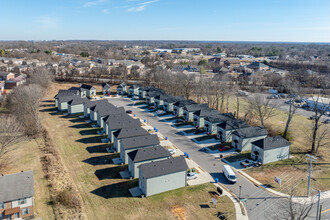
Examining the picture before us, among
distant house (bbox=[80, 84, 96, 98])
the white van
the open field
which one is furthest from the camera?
distant house (bbox=[80, 84, 96, 98])

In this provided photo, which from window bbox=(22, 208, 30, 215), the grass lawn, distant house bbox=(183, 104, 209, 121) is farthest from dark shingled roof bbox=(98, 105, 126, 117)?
window bbox=(22, 208, 30, 215)

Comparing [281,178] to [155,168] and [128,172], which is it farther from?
[128,172]

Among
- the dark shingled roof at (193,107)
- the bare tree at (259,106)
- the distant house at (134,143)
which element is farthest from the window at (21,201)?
the bare tree at (259,106)

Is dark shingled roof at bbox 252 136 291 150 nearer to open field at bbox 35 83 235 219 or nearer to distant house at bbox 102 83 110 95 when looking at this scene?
open field at bbox 35 83 235 219

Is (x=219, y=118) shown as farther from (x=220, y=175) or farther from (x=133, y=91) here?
(x=133, y=91)

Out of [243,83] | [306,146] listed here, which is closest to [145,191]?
[306,146]
